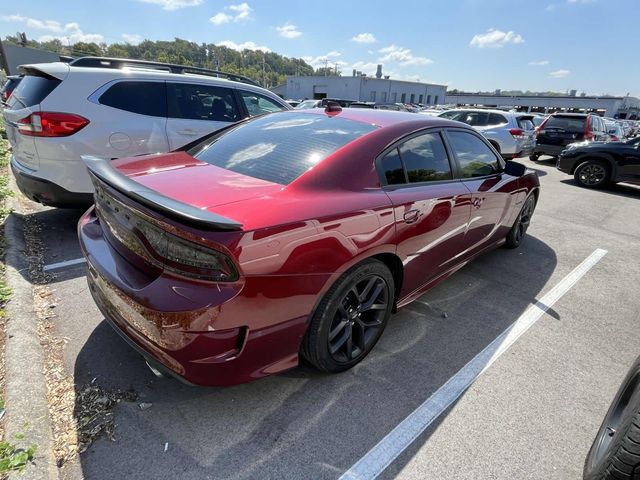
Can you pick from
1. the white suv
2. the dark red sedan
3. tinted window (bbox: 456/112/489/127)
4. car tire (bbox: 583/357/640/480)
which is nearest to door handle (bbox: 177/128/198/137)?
the white suv

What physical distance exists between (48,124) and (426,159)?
3664mm

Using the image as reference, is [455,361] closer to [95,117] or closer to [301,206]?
[301,206]

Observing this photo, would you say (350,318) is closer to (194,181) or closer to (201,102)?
(194,181)

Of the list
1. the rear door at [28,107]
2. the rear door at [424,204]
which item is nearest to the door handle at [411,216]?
the rear door at [424,204]

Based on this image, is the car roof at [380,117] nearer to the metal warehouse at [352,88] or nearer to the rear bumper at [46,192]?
the rear bumper at [46,192]

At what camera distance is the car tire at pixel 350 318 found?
2.21 m

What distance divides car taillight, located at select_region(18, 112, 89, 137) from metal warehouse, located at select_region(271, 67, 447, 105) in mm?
53248

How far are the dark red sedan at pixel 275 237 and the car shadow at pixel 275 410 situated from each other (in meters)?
0.25

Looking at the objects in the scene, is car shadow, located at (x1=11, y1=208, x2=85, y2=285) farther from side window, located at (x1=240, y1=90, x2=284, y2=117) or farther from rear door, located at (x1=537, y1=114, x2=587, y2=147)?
rear door, located at (x1=537, y1=114, x2=587, y2=147)

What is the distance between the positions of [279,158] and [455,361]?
1869 millimetres

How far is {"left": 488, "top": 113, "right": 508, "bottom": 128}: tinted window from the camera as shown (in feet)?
36.7

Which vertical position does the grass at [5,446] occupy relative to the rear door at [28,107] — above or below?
below

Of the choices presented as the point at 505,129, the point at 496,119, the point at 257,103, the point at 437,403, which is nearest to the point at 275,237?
the point at 437,403

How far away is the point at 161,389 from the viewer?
7.56 feet
